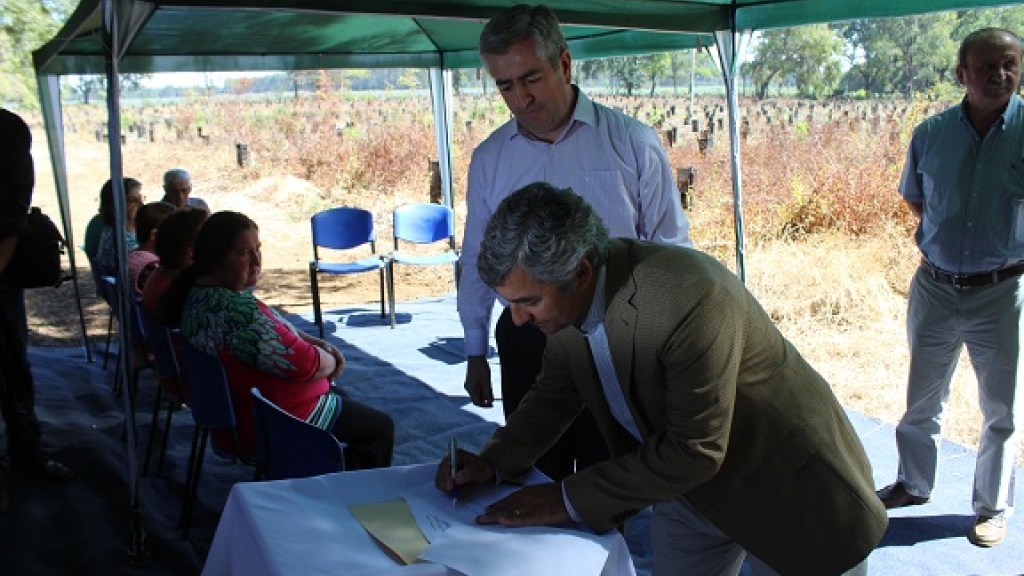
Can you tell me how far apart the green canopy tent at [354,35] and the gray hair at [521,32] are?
62.4 inches

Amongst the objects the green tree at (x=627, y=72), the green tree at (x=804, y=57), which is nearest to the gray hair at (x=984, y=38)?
the green tree at (x=804, y=57)

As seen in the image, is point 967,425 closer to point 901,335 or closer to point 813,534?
point 901,335

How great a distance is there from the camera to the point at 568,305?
145 centimetres

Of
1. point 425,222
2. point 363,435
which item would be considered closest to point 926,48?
point 425,222

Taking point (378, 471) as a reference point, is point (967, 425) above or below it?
below

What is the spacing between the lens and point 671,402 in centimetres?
146

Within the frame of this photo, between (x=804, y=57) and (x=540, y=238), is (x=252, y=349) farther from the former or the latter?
(x=804, y=57)

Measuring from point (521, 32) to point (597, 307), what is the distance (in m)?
1.05

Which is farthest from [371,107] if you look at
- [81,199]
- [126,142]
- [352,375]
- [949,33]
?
[352,375]

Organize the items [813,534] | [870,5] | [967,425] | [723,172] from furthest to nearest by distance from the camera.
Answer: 1. [723,172]
2. [967,425]
3. [870,5]
4. [813,534]

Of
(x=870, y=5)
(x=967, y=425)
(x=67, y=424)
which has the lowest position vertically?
(x=967, y=425)

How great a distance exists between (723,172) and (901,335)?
5125 mm

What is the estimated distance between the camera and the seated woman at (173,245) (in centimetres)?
366

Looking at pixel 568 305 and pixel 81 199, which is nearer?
pixel 568 305
